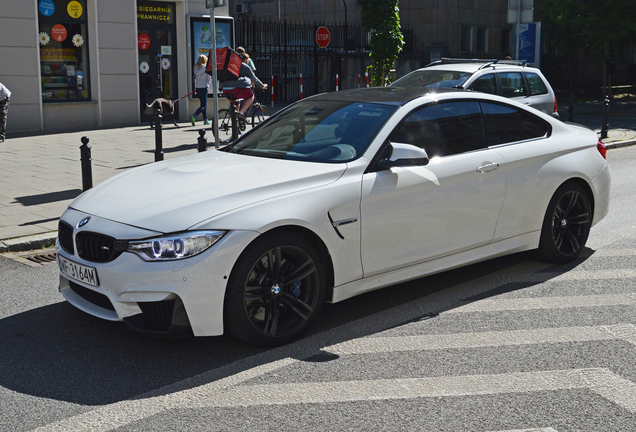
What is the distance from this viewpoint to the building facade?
17250 mm

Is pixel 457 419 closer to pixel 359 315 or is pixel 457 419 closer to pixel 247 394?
pixel 247 394

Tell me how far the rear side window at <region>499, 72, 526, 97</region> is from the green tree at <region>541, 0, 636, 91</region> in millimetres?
18611

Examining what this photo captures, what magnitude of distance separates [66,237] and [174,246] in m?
0.95

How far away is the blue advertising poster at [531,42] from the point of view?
20.5m

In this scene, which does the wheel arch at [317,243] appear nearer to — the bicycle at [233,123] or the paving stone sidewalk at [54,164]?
the paving stone sidewalk at [54,164]

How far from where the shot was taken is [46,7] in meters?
17.7

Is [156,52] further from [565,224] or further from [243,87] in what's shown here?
[565,224]

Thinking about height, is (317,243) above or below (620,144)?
above

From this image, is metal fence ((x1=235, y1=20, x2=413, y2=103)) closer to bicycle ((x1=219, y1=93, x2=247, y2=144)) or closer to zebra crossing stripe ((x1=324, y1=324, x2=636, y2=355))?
bicycle ((x1=219, y1=93, x2=247, y2=144))

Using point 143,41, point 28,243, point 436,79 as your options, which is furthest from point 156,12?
point 28,243

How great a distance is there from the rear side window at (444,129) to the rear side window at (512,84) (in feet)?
24.2

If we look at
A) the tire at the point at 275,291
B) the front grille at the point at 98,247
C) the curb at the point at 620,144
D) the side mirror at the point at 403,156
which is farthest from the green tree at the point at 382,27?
the front grille at the point at 98,247

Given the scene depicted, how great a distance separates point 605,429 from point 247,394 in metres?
1.79

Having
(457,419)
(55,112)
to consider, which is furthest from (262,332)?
(55,112)
